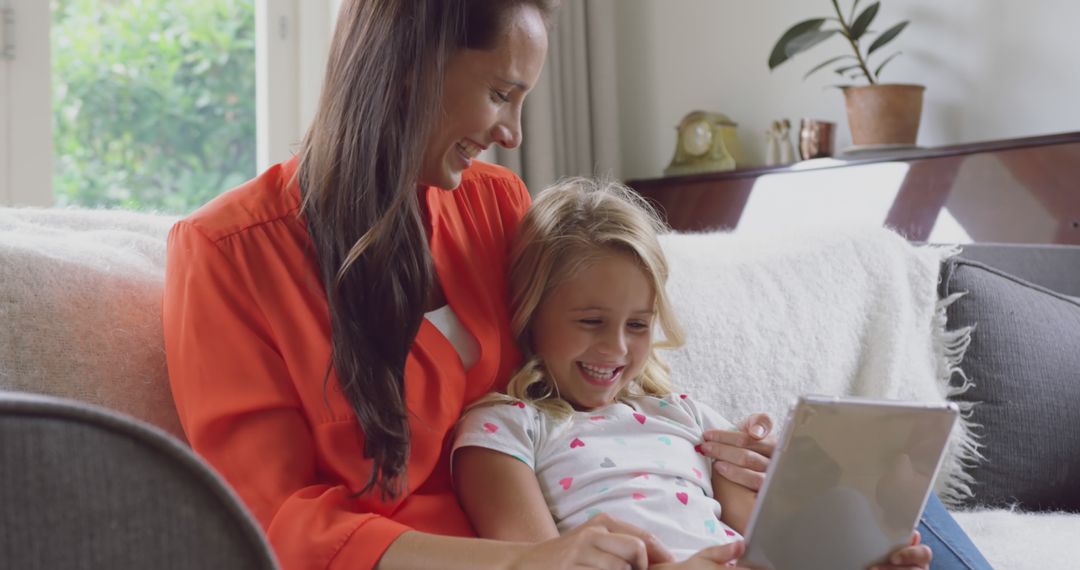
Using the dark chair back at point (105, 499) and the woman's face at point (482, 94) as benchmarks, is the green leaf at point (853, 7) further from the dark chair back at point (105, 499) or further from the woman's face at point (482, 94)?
the dark chair back at point (105, 499)

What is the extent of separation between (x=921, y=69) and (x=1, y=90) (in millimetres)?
2410

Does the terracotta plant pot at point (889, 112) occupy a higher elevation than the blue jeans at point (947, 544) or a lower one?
higher

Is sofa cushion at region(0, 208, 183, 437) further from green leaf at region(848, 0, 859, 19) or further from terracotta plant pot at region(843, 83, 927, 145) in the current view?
green leaf at region(848, 0, 859, 19)

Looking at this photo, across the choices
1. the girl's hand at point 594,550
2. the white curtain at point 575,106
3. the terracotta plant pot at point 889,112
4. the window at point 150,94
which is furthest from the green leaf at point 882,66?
the girl's hand at point 594,550

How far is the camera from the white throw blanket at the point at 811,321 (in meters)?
1.58

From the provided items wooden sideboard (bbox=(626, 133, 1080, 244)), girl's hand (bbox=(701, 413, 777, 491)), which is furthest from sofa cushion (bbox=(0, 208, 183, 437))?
wooden sideboard (bbox=(626, 133, 1080, 244))

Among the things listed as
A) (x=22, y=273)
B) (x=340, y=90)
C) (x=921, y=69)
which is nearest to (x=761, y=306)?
(x=340, y=90)

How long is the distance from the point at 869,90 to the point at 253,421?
87.8 inches

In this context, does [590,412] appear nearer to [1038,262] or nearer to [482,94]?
[482,94]

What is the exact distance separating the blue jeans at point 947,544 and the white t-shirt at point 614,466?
0.22 m

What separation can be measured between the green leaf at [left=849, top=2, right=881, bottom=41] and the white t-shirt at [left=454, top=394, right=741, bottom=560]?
2035 mm

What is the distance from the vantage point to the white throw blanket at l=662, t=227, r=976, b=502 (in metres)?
1.58

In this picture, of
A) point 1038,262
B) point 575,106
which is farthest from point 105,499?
point 575,106

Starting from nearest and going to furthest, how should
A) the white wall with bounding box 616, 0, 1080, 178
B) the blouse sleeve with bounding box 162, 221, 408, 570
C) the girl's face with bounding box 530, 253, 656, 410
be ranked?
1. the blouse sleeve with bounding box 162, 221, 408, 570
2. the girl's face with bounding box 530, 253, 656, 410
3. the white wall with bounding box 616, 0, 1080, 178
